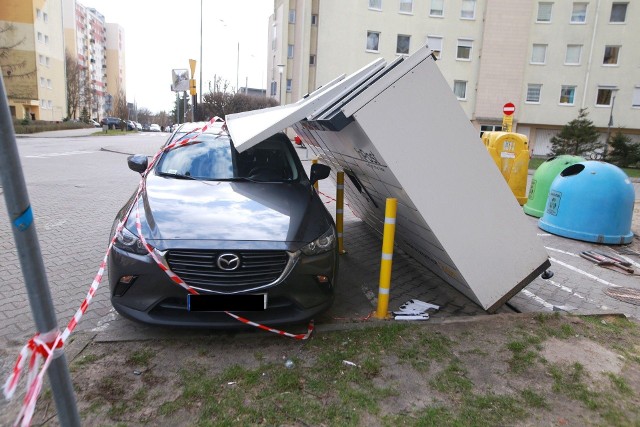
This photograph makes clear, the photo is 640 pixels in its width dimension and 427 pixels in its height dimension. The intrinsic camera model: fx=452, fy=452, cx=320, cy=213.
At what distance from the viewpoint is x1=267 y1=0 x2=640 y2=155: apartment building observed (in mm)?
36125

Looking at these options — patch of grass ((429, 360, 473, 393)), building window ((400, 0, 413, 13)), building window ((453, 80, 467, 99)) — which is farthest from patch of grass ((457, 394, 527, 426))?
building window ((453, 80, 467, 99))

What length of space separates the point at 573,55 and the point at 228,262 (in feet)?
138

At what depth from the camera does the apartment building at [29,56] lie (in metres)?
49.8

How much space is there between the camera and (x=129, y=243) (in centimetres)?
337

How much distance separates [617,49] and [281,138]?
1617 inches

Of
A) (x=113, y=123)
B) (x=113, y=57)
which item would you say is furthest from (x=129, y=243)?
(x=113, y=57)

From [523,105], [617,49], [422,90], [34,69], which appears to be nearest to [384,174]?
[422,90]

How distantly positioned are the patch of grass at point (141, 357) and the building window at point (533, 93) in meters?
40.7

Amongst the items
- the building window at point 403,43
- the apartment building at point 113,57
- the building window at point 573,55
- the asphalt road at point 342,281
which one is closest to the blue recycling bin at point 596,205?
the asphalt road at point 342,281

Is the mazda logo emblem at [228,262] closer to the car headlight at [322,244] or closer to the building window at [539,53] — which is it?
the car headlight at [322,244]

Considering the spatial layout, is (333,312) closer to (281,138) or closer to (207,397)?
(207,397)

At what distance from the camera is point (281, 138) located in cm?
544

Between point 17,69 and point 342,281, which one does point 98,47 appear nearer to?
point 17,69

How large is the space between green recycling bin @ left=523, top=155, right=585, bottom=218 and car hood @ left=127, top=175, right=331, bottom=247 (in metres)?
6.79
